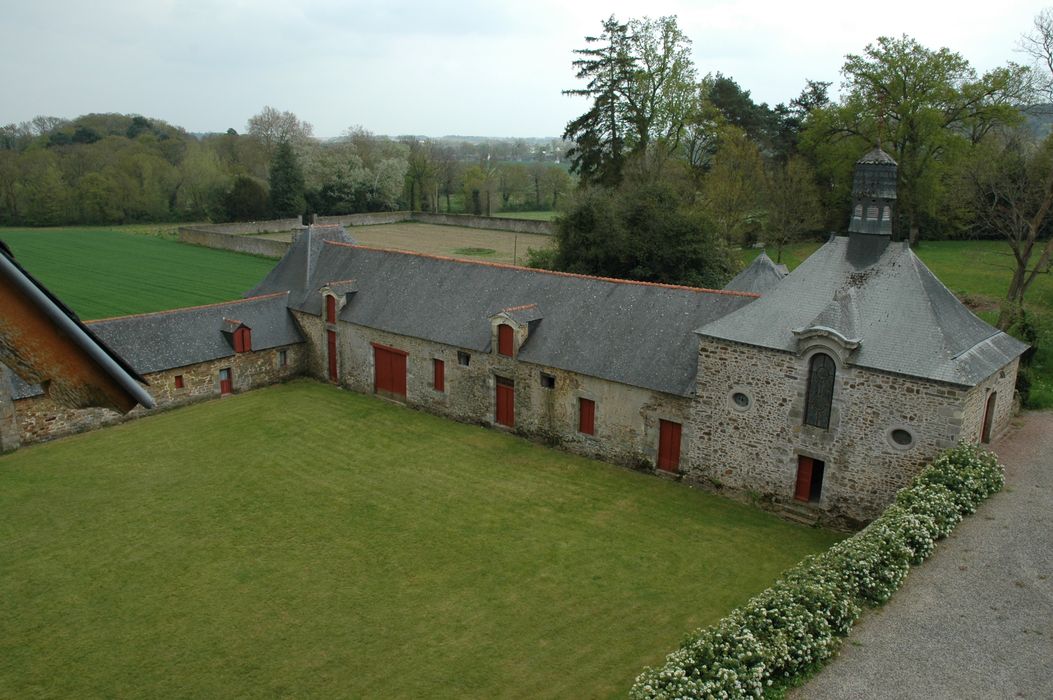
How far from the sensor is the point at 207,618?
1416cm

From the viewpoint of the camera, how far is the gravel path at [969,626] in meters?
9.63

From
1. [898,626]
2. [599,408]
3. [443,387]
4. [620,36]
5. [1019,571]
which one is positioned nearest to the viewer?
[898,626]

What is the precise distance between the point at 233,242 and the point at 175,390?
35603mm

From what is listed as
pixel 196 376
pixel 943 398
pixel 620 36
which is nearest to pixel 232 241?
pixel 620 36

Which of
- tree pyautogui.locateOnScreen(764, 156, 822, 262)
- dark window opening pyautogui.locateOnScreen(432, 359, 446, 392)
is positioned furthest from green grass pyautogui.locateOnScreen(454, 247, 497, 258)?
dark window opening pyautogui.locateOnScreen(432, 359, 446, 392)

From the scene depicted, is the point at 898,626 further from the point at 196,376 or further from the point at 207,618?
the point at 196,376

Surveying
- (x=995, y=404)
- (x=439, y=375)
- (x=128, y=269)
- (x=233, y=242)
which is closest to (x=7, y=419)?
(x=439, y=375)

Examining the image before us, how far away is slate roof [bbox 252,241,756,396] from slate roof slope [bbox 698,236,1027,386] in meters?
1.72

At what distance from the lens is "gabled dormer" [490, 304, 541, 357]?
22.5 m

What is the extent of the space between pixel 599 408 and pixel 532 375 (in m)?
2.32

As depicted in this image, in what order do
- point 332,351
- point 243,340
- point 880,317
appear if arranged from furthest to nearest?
1. point 332,351
2. point 243,340
3. point 880,317

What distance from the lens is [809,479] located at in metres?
17.8

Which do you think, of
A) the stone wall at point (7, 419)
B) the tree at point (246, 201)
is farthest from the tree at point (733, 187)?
the tree at point (246, 201)

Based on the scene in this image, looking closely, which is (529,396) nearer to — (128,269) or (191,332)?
(191,332)
